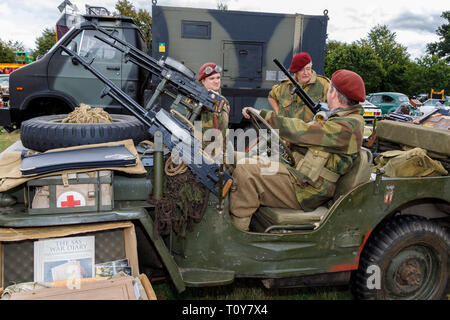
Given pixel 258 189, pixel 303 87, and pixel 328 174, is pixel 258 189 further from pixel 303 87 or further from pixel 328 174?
pixel 303 87

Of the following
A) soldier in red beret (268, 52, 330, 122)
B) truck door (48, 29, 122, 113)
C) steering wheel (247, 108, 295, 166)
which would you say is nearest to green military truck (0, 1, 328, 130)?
truck door (48, 29, 122, 113)

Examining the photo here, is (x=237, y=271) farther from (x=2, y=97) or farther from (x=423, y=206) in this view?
(x=2, y=97)

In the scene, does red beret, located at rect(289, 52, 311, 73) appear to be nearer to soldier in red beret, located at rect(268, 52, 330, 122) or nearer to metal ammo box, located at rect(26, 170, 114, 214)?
soldier in red beret, located at rect(268, 52, 330, 122)

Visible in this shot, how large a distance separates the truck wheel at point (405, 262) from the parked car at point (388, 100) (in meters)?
19.8

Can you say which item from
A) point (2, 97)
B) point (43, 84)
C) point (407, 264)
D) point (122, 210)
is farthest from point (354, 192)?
point (2, 97)

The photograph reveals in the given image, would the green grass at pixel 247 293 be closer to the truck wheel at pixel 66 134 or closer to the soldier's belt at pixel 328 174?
the soldier's belt at pixel 328 174

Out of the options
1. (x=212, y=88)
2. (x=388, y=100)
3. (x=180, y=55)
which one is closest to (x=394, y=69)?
(x=388, y=100)

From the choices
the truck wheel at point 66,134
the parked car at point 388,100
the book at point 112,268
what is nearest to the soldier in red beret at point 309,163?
the book at point 112,268

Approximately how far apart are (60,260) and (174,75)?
Answer: 4.71 ft

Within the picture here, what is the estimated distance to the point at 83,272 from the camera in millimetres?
2266

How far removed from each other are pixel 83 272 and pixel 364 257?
6.39ft

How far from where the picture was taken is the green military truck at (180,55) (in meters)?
6.91

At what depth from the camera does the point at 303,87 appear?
4789 millimetres

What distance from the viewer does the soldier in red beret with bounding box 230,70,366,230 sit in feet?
8.79
